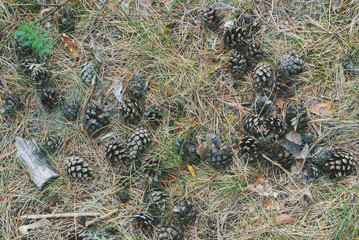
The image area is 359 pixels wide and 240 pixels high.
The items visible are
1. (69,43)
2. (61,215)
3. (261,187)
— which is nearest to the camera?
(261,187)

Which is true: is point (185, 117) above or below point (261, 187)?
above

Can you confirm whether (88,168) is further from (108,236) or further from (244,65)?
(244,65)

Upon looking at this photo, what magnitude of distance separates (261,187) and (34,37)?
2.22 meters

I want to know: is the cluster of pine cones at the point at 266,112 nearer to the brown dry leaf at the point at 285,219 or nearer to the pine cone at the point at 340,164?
the pine cone at the point at 340,164

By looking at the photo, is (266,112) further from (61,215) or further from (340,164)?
(61,215)

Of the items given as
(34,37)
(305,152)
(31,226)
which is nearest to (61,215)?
(31,226)

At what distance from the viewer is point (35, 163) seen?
2.81 metres

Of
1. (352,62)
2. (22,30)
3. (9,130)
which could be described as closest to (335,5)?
(352,62)

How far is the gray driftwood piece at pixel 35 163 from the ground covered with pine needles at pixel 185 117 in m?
0.08

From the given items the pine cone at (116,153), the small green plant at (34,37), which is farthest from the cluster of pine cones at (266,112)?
the small green plant at (34,37)

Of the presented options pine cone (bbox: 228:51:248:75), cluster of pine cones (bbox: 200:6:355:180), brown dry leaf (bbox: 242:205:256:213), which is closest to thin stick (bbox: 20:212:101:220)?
cluster of pine cones (bbox: 200:6:355:180)

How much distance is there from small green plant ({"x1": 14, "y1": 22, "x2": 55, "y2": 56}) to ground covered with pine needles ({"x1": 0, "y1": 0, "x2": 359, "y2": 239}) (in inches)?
6.9

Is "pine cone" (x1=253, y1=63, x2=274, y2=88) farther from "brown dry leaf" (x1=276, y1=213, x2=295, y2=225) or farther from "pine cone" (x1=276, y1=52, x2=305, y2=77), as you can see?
"brown dry leaf" (x1=276, y1=213, x2=295, y2=225)

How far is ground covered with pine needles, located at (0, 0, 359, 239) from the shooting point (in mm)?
2607
